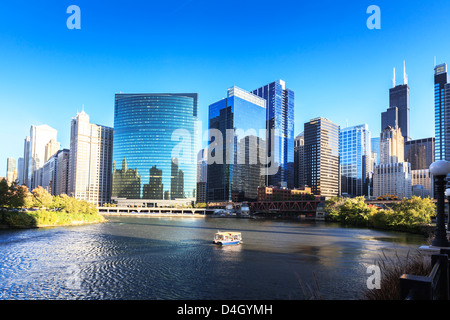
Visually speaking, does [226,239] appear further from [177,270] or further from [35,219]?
[35,219]

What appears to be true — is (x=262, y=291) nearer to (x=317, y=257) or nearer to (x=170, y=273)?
(x=170, y=273)

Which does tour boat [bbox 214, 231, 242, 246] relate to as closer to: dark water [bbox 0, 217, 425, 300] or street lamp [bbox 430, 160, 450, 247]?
dark water [bbox 0, 217, 425, 300]

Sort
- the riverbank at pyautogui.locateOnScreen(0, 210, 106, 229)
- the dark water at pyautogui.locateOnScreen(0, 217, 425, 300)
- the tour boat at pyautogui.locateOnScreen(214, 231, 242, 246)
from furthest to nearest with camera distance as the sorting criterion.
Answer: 1. the riverbank at pyautogui.locateOnScreen(0, 210, 106, 229)
2. the tour boat at pyautogui.locateOnScreen(214, 231, 242, 246)
3. the dark water at pyautogui.locateOnScreen(0, 217, 425, 300)

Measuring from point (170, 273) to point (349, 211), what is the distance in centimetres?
9854

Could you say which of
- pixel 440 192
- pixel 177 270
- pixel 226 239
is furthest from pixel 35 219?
pixel 440 192

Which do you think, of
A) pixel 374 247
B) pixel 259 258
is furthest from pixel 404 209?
pixel 259 258

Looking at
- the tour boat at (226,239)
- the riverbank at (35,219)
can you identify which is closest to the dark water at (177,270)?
the tour boat at (226,239)

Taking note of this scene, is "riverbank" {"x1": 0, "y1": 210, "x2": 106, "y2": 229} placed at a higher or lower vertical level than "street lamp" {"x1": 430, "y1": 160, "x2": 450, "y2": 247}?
lower

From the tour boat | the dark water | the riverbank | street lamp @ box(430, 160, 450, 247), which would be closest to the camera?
street lamp @ box(430, 160, 450, 247)

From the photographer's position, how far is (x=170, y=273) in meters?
35.9

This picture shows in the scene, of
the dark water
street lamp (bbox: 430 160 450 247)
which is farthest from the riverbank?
street lamp (bbox: 430 160 450 247)

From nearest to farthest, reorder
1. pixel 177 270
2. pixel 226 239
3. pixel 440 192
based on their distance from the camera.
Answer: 1. pixel 440 192
2. pixel 177 270
3. pixel 226 239
